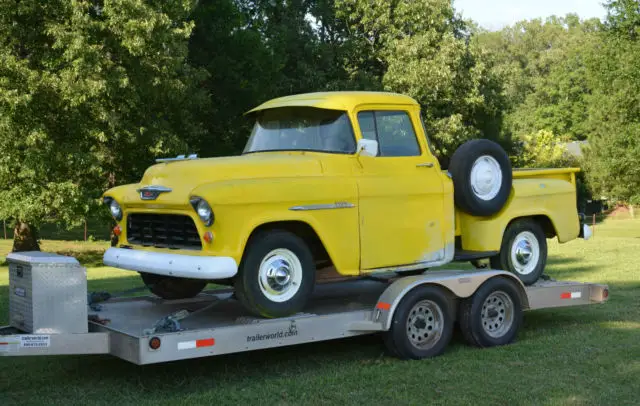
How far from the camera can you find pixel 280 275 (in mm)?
7457

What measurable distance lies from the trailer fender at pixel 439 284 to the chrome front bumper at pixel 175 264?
64.8 inches

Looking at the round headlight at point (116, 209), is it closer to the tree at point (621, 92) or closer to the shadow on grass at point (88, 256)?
the shadow on grass at point (88, 256)

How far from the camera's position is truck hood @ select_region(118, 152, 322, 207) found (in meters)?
7.41

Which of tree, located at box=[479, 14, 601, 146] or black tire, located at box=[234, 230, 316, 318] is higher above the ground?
tree, located at box=[479, 14, 601, 146]

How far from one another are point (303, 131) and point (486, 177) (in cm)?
210

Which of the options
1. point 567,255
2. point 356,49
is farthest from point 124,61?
point 356,49

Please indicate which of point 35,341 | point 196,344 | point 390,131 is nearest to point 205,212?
point 196,344

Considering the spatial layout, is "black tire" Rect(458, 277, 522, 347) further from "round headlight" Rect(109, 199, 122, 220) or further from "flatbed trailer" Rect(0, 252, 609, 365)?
"round headlight" Rect(109, 199, 122, 220)

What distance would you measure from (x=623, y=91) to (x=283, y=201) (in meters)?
31.8

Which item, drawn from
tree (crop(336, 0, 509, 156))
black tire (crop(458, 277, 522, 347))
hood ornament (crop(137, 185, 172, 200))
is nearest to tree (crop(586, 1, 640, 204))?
tree (crop(336, 0, 509, 156))

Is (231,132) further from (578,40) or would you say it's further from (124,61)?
(578,40)

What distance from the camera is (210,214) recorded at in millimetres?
7082

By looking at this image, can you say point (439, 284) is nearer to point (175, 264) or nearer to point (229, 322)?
point (229, 322)

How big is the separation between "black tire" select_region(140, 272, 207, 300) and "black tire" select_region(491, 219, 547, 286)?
11.1 feet
